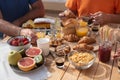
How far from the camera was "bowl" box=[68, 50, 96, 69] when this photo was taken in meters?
1.37

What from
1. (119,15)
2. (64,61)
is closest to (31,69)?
(64,61)

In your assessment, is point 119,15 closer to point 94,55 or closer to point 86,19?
point 86,19

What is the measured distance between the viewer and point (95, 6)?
2.12 metres

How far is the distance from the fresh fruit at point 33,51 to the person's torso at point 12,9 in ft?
2.91

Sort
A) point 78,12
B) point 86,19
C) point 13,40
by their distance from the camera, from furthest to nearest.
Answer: point 78,12 → point 86,19 → point 13,40

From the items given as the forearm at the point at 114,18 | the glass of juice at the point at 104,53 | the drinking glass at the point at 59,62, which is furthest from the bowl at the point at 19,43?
the forearm at the point at 114,18

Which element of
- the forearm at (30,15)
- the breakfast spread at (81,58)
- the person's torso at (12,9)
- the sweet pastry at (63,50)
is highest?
the person's torso at (12,9)

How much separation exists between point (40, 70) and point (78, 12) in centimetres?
102

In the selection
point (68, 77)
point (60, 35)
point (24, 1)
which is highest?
point (24, 1)

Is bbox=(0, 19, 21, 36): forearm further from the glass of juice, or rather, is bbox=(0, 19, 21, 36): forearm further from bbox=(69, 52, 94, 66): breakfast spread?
the glass of juice

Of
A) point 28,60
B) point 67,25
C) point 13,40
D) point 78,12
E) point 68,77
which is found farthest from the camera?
point 78,12

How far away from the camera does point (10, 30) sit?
6.32 ft

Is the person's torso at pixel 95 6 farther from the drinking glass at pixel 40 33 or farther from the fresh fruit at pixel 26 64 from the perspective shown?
the fresh fruit at pixel 26 64

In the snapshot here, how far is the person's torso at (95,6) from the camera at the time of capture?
6.81 feet
